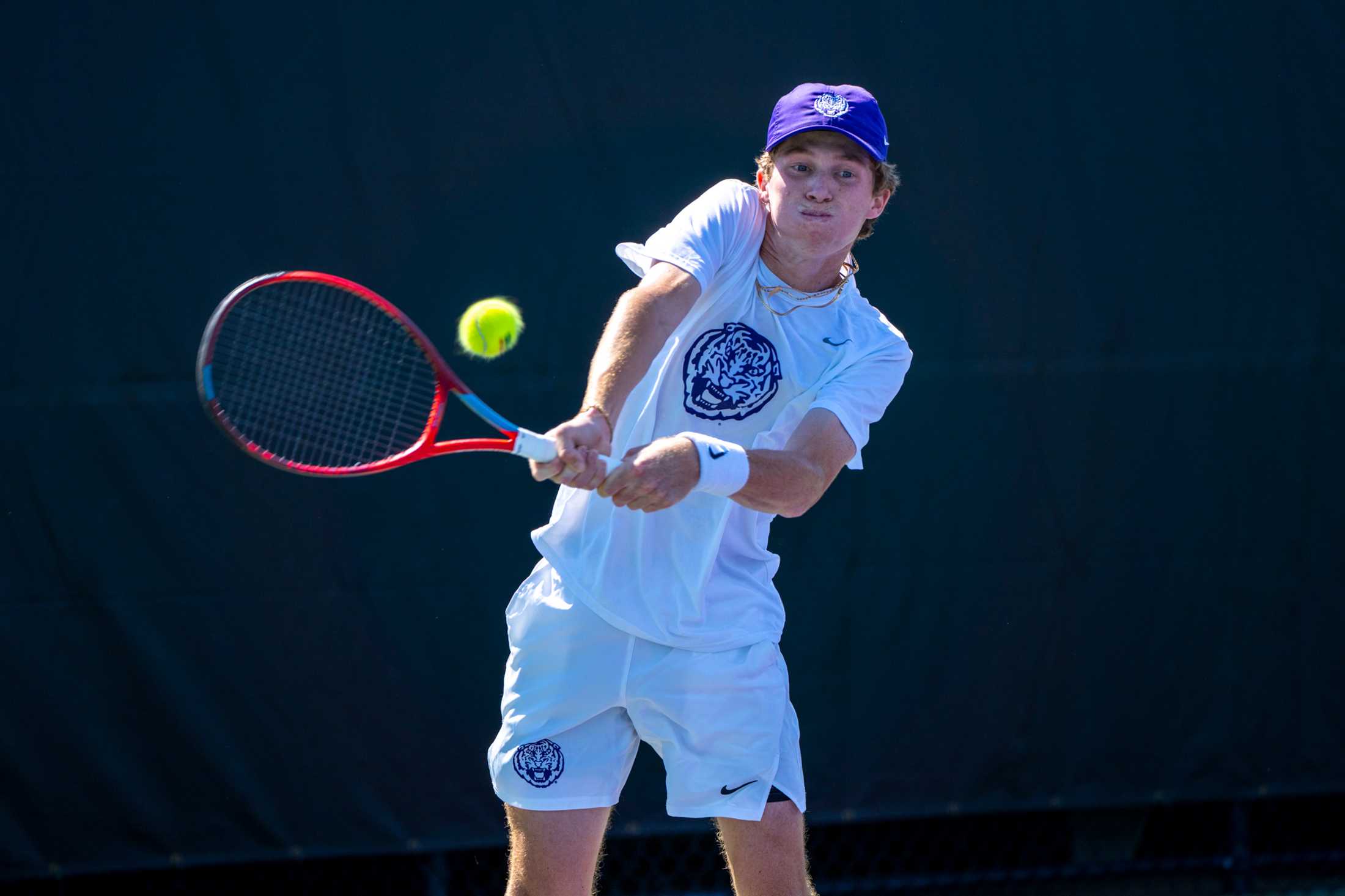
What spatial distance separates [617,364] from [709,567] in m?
0.43

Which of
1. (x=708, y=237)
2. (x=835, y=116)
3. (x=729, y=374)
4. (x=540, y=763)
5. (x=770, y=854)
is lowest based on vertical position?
(x=770, y=854)

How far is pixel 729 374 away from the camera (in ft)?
8.66

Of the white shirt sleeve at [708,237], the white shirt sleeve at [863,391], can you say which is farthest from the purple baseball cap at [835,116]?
the white shirt sleeve at [863,391]

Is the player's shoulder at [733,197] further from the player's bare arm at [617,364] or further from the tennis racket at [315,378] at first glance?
the tennis racket at [315,378]

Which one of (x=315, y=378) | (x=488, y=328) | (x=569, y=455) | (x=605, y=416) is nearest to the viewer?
(x=569, y=455)

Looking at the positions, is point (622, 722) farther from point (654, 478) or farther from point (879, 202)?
point (879, 202)

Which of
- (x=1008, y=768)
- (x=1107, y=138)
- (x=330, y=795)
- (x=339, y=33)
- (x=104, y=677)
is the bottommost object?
(x=1008, y=768)

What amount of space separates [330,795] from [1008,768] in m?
1.71

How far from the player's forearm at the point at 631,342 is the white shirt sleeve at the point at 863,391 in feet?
0.96

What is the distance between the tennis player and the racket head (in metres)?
0.54

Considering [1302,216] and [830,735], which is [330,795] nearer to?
[830,735]

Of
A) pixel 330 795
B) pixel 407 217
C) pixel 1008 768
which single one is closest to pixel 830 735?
pixel 1008 768

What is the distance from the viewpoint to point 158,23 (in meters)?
3.60

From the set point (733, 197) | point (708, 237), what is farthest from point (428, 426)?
point (733, 197)
